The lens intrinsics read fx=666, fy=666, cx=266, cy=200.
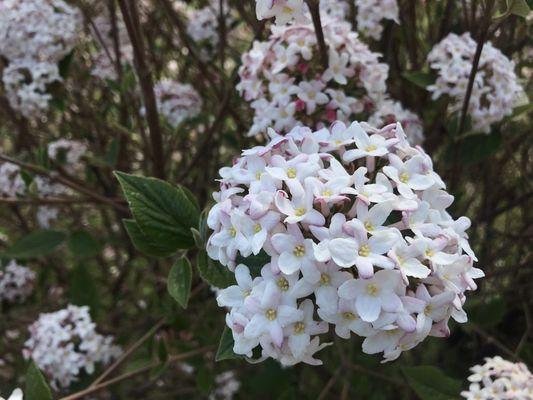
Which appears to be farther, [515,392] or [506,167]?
[506,167]

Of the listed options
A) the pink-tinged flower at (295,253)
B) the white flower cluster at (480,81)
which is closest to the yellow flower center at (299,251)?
the pink-tinged flower at (295,253)

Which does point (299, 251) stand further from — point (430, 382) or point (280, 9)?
point (430, 382)

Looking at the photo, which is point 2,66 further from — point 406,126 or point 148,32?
point 406,126

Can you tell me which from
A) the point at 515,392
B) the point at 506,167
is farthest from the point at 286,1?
the point at 506,167

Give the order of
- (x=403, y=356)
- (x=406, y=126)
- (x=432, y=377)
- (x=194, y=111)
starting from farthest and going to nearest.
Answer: (x=403, y=356) < (x=194, y=111) < (x=406, y=126) < (x=432, y=377)

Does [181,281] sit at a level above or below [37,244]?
above

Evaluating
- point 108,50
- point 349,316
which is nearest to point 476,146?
point 349,316
